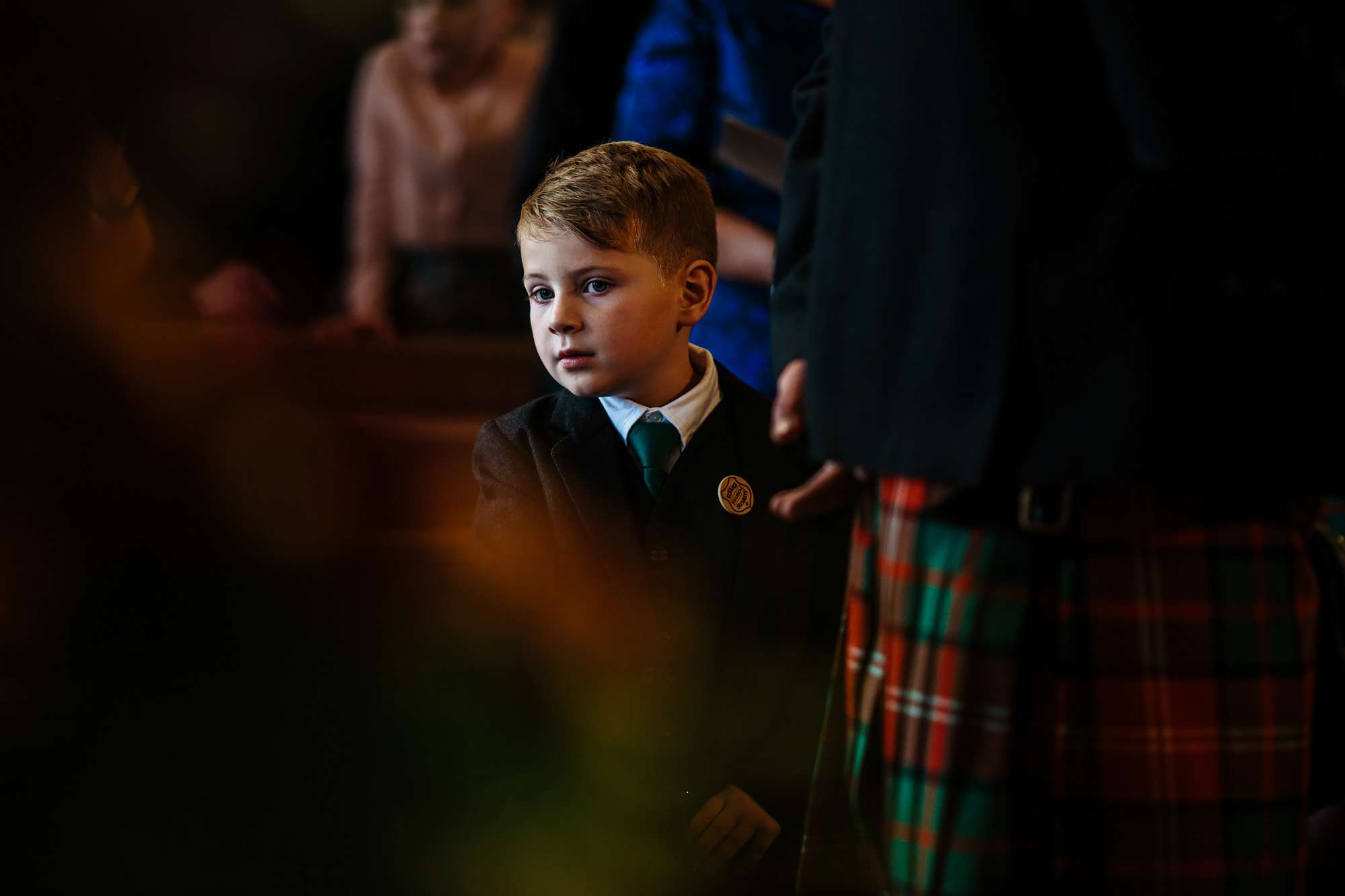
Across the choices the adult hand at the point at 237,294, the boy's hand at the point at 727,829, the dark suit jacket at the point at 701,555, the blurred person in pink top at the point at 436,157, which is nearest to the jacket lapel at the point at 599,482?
the dark suit jacket at the point at 701,555

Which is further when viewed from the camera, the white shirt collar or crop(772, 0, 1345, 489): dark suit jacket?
the white shirt collar

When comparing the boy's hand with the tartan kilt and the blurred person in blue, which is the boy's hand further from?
the blurred person in blue

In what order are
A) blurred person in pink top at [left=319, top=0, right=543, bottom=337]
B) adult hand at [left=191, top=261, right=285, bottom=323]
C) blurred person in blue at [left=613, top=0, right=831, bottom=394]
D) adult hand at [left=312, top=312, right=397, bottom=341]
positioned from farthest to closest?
blurred person in pink top at [left=319, top=0, right=543, bottom=337] → adult hand at [left=312, top=312, right=397, bottom=341] → adult hand at [left=191, top=261, right=285, bottom=323] → blurred person in blue at [left=613, top=0, right=831, bottom=394]

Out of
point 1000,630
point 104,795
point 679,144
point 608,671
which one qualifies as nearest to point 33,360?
point 104,795

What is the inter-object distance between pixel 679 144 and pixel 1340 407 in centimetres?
74

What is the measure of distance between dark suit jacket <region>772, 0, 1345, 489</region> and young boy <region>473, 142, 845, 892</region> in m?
0.23

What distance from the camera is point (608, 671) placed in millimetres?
994

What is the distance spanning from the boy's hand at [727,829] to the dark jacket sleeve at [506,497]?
0.29m

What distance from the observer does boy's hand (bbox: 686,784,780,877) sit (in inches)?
41.8

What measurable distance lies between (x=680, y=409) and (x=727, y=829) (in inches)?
15.0

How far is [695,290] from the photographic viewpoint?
0.99m

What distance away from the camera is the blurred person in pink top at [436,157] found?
2.95 m

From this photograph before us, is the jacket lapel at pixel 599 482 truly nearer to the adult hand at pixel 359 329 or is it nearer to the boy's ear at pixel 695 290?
the boy's ear at pixel 695 290

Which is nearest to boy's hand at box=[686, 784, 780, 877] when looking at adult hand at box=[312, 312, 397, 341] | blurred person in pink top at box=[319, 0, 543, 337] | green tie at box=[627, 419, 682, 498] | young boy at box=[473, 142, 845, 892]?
young boy at box=[473, 142, 845, 892]
